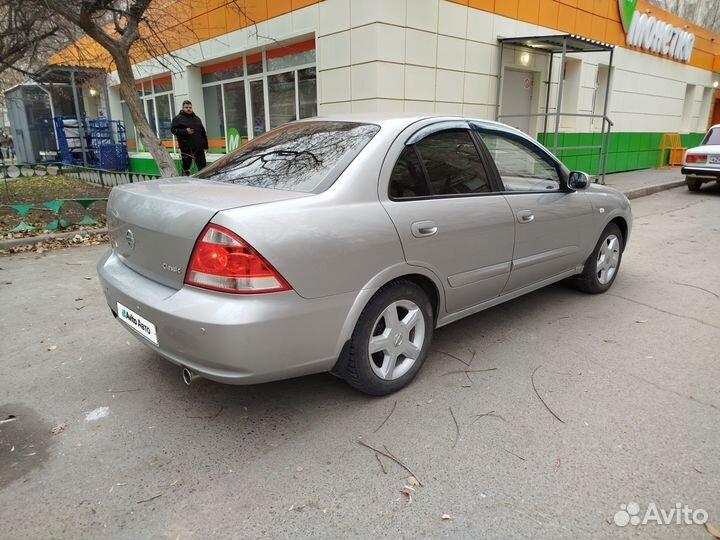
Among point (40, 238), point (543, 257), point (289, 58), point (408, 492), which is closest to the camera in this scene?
point (408, 492)

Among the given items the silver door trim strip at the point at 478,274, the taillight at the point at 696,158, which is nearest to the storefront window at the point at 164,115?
the taillight at the point at 696,158

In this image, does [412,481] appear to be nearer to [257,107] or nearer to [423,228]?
[423,228]

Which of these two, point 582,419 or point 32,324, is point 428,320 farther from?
point 32,324

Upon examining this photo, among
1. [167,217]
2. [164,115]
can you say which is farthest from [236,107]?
[167,217]

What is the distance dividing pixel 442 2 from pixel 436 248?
24.8 ft

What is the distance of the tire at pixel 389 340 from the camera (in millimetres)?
2830

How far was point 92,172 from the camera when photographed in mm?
14500

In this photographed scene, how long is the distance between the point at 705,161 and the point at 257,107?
34.6 ft

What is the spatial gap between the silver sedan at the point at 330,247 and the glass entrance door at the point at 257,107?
335 inches

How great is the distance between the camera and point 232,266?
2.36 m

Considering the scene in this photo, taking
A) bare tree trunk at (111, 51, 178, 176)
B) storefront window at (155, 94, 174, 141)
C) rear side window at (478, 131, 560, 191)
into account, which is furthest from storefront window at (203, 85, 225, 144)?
rear side window at (478, 131, 560, 191)

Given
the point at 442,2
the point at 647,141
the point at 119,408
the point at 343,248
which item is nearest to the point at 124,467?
the point at 119,408

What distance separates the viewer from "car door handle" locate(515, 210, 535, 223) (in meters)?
3.67

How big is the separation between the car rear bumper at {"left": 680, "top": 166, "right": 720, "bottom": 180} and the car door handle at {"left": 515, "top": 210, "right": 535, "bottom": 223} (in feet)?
35.1
